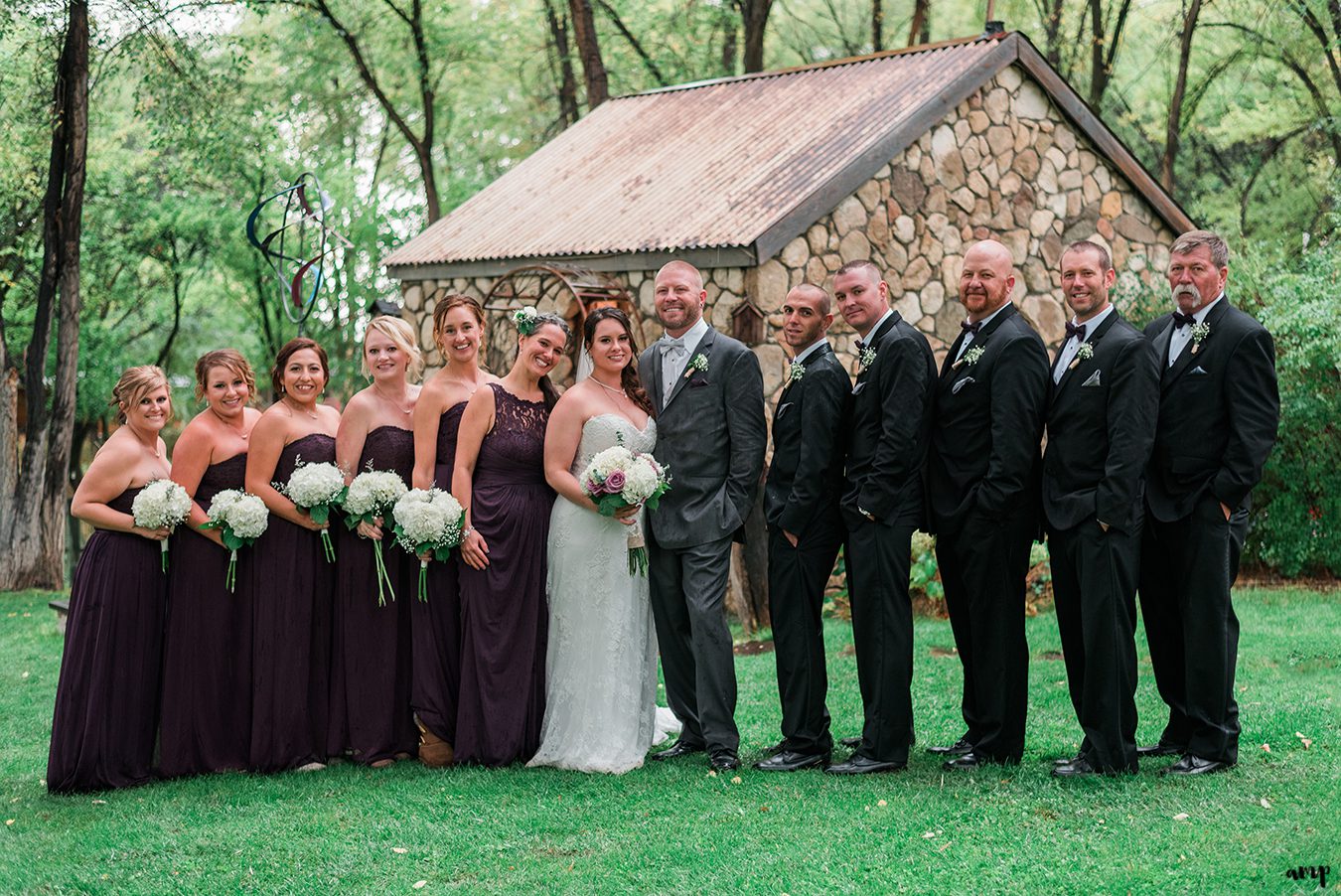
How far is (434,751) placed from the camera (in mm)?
6625

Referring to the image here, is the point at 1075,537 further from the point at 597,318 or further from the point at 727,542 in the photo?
the point at 597,318

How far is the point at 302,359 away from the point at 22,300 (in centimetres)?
1570

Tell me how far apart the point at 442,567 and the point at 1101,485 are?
3.13 metres

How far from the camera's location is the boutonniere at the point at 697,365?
632 cm

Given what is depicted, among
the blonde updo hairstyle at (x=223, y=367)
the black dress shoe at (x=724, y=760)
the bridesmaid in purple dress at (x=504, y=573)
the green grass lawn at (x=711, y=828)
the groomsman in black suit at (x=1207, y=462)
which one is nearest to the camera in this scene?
the green grass lawn at (x=711, y=828)

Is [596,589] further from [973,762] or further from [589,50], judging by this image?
[589,50]

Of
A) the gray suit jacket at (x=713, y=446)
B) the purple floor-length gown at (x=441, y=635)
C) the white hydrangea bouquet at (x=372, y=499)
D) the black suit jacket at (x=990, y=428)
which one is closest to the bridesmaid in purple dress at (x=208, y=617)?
the white hydrangea bouquet at (x=372, y=499)

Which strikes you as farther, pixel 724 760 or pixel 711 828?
pixel 724 760

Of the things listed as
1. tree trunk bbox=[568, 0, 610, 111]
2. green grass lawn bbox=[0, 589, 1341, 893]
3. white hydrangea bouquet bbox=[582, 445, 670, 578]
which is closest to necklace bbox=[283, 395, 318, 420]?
white hydrangea bouquet bbox=[582, 445, 670, 578]

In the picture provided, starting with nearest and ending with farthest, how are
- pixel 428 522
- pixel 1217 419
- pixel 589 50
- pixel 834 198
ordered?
pixel 1217 419, pixel 428 522, pixel 834 198, pixel 589 50

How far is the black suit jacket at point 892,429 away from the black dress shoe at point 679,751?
4.86ft

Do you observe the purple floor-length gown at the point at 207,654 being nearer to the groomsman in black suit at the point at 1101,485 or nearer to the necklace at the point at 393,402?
the necklace at the point at 393,402

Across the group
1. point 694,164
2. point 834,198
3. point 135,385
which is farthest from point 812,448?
point 694,164

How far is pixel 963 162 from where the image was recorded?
1286 centimetres
